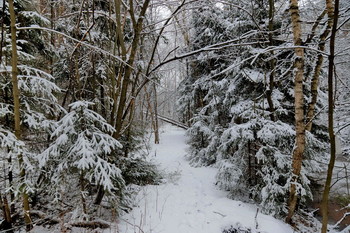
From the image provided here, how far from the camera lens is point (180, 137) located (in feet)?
40.8

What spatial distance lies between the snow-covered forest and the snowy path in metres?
0.03

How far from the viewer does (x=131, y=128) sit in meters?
4.63

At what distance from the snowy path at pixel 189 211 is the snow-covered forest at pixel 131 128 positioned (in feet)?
0.08

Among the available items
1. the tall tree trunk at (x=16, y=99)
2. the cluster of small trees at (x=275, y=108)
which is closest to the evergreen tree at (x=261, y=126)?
the cluster of small trees at (x=275, y=108)

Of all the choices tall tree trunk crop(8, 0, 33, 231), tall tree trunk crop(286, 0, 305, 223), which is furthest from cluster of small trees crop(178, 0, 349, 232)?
tall tree trunk crop(8, 0, 33, 231)

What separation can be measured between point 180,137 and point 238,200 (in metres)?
7.67

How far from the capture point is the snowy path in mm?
3605

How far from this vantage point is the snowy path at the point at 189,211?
11.8 ft

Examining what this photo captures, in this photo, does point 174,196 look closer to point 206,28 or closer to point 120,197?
point 120,197

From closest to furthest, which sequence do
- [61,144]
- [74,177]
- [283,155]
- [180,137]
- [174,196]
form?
1. [61,144]
2. [74,177]
3. [283,155]
4. [174,196]
5. [180,137]

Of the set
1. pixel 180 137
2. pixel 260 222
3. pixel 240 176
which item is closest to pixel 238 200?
pixel 240 176

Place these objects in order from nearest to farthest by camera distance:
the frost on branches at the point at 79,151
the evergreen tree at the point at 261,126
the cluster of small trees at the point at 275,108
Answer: the frost on branches at the point at 79,151, the cluster of small trees at the point at 275,108, the evergreen tree at the point at 261,126

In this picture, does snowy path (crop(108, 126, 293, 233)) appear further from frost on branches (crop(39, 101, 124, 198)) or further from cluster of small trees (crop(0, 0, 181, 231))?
frost on branches (crop(39, 101, 124, 198))

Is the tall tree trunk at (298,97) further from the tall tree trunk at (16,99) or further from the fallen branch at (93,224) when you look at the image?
the tall tree trunk at (16,99)
